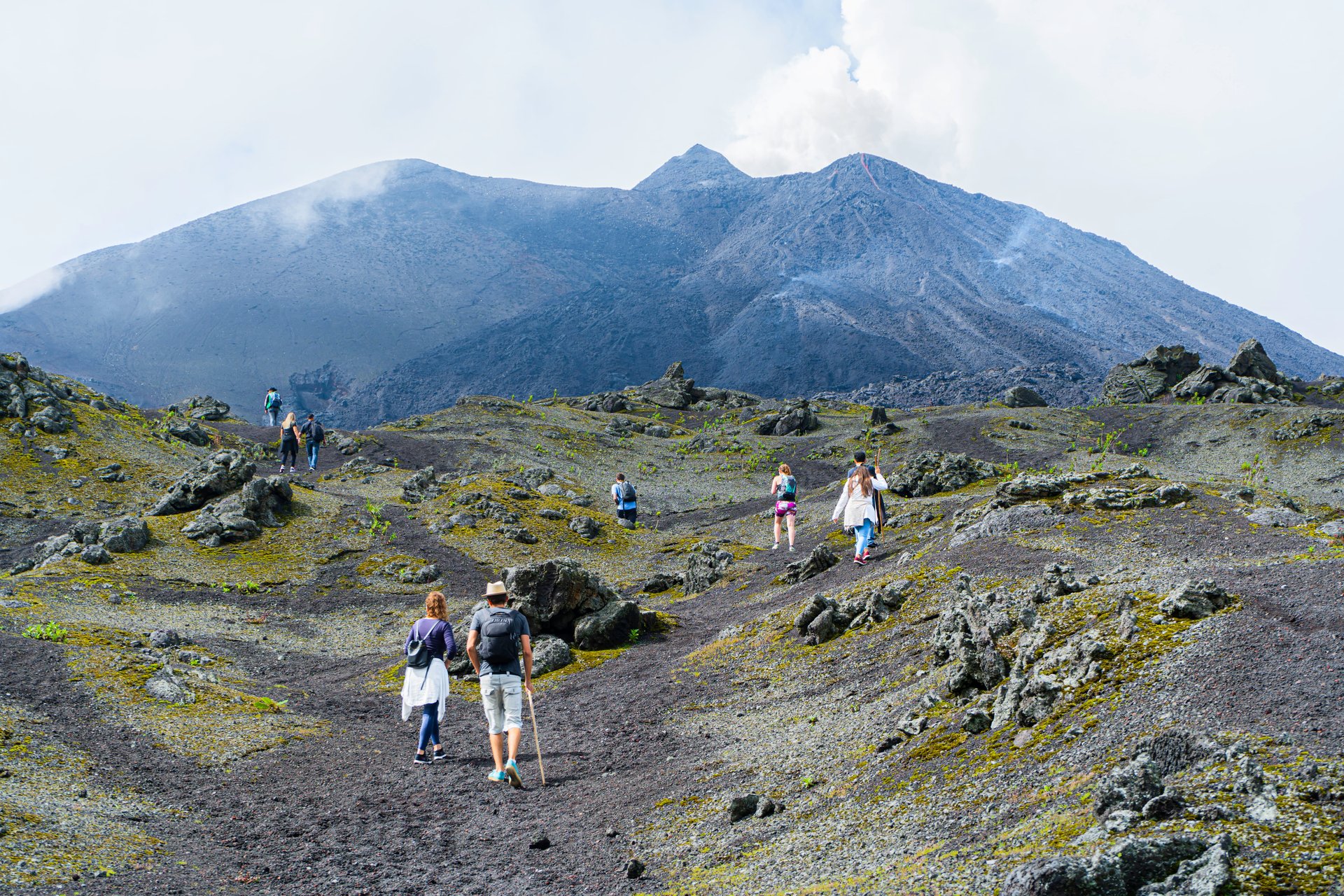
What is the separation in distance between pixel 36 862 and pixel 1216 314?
7817 inches

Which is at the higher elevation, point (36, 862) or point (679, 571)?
point (36, 862)

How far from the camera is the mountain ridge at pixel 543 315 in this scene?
131 m

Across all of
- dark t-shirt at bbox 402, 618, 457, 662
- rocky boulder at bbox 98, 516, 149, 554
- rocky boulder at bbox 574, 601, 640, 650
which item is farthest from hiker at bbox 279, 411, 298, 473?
dark t-shirt at bbox 402, 618, 457, 662

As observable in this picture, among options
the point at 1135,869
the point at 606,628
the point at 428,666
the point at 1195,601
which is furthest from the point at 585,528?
the point at 1135,869

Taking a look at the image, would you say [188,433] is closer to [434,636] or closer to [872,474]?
[872,474]

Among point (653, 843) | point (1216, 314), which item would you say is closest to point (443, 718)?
point (653, 843)

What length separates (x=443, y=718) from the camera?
12672 millimetres

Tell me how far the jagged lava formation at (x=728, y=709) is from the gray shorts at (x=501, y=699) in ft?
2.41

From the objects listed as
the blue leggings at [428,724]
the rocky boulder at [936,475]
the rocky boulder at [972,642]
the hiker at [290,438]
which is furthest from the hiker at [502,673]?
the hiker at [290,438]

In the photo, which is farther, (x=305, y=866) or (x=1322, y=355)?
(x=1322, y=355)

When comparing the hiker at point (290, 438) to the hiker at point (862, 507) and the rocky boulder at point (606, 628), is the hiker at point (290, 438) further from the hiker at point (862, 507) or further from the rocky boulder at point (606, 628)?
the hiker at point (862, 507)

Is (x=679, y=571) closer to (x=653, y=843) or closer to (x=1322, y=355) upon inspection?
(x=653, y=843)

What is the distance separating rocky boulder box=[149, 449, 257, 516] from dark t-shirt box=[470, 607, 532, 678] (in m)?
22.3

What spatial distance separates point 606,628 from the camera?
15.9 meters
